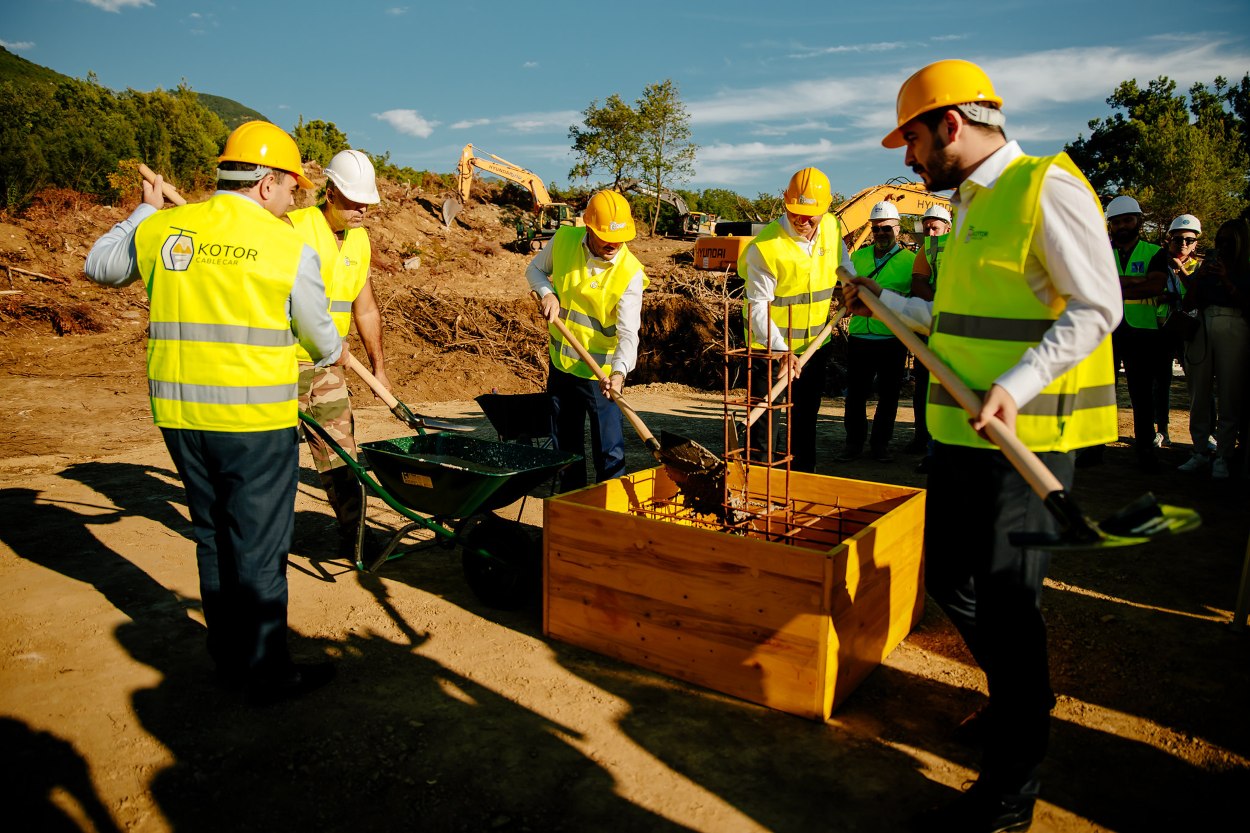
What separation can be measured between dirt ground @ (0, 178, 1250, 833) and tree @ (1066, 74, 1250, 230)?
3434 centimetres

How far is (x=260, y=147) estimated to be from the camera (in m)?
2.96

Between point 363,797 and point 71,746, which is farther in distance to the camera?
point 71,746

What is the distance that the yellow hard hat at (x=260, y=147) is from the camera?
294 centimetres

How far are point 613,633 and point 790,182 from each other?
305 centimetres

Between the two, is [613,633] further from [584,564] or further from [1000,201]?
[1000,201]

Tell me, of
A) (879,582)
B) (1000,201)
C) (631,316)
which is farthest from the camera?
(631,316)

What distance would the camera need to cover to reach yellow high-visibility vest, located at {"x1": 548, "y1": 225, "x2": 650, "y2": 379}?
455cm

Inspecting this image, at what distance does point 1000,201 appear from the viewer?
2.14 m

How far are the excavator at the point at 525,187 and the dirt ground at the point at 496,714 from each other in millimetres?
19740

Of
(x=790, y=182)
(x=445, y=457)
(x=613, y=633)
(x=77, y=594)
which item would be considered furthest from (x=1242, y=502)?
(x=77, y=594)

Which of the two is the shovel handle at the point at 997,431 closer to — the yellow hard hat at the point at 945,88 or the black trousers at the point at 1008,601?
the black trousers at the point at 1008,601

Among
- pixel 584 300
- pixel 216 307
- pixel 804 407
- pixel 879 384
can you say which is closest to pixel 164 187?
pixel 216 307

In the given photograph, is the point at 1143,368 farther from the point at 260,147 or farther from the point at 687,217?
the point at 687,217

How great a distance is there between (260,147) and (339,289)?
1.47 metres
